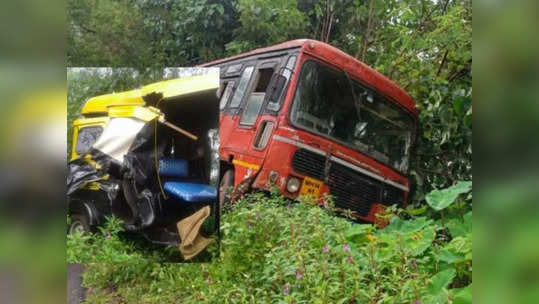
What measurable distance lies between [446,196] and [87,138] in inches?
87.0

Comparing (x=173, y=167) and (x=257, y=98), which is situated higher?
(x=257, y=98)

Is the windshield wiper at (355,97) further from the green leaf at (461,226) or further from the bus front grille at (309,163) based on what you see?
the green leaf at (461,226)

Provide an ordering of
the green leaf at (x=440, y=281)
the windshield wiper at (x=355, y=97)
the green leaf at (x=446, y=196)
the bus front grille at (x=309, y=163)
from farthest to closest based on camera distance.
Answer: the windshield wiper at (x=355, y=97) → the bus front grille at (x=309, y=163) → the green leaf at (x=446, y=196) → the green leaf at (x=440, y=281)

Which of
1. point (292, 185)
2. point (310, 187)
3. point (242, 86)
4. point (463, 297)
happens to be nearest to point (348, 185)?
point (310, 187)

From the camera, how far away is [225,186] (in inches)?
109

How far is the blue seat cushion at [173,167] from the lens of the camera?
2.74 meters

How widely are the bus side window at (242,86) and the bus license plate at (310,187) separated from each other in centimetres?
67

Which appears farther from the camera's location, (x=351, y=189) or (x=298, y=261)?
(x=351, y=189)

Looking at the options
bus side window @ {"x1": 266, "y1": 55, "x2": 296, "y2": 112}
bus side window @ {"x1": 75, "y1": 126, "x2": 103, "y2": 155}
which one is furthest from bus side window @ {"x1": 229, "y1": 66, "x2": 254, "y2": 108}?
bus side window @ {"x1": 75, "y1": 126, "x2": 103, "y2": 155}

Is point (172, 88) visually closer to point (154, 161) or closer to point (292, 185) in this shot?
point (154, 161)

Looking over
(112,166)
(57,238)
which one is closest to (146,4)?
(112,166)

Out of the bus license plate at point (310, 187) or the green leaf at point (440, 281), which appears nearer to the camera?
the green leaf at point (440, 281)

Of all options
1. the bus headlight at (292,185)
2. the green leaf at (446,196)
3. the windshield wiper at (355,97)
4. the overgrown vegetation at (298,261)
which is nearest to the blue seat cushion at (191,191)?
the overgrown vegetation at (298,261)

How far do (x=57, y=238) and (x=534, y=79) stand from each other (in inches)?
58.9
